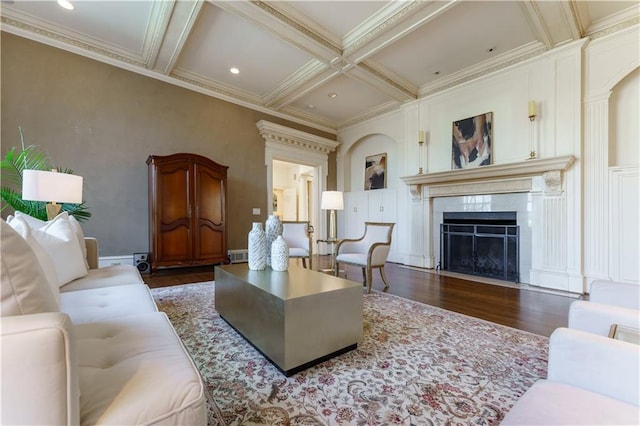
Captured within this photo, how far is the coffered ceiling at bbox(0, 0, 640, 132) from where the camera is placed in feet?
9.85

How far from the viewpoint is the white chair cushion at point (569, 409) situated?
0.65 meters

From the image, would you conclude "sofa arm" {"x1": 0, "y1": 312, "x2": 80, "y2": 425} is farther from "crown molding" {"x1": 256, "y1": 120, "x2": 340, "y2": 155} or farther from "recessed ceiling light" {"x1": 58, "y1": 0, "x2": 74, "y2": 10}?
"crown molding" {"x1": 256, "y1": 120, "x2": 340, "y2": 155}

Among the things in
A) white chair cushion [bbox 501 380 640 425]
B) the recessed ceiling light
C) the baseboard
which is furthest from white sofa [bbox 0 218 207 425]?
the recessed ceiling light

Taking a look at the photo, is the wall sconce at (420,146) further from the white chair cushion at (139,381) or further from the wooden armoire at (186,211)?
the white chair cushion at (139,381)

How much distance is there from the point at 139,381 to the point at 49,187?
238 cm

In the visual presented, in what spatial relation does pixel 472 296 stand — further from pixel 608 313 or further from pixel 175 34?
pixel 175 34

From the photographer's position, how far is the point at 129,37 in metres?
3.59

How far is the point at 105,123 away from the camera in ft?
12.7

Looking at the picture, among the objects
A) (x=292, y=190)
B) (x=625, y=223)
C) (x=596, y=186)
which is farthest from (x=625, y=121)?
(x=292, y=190)

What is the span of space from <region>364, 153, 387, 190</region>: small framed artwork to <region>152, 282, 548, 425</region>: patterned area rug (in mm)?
3983

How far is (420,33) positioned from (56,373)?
4259 millimetres

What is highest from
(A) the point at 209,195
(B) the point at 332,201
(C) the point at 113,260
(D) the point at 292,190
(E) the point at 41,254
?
(D) the point at 292,190

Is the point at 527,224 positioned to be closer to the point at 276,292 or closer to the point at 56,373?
the point at 276,292

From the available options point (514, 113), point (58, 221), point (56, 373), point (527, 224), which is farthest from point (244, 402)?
point (514, 113)
